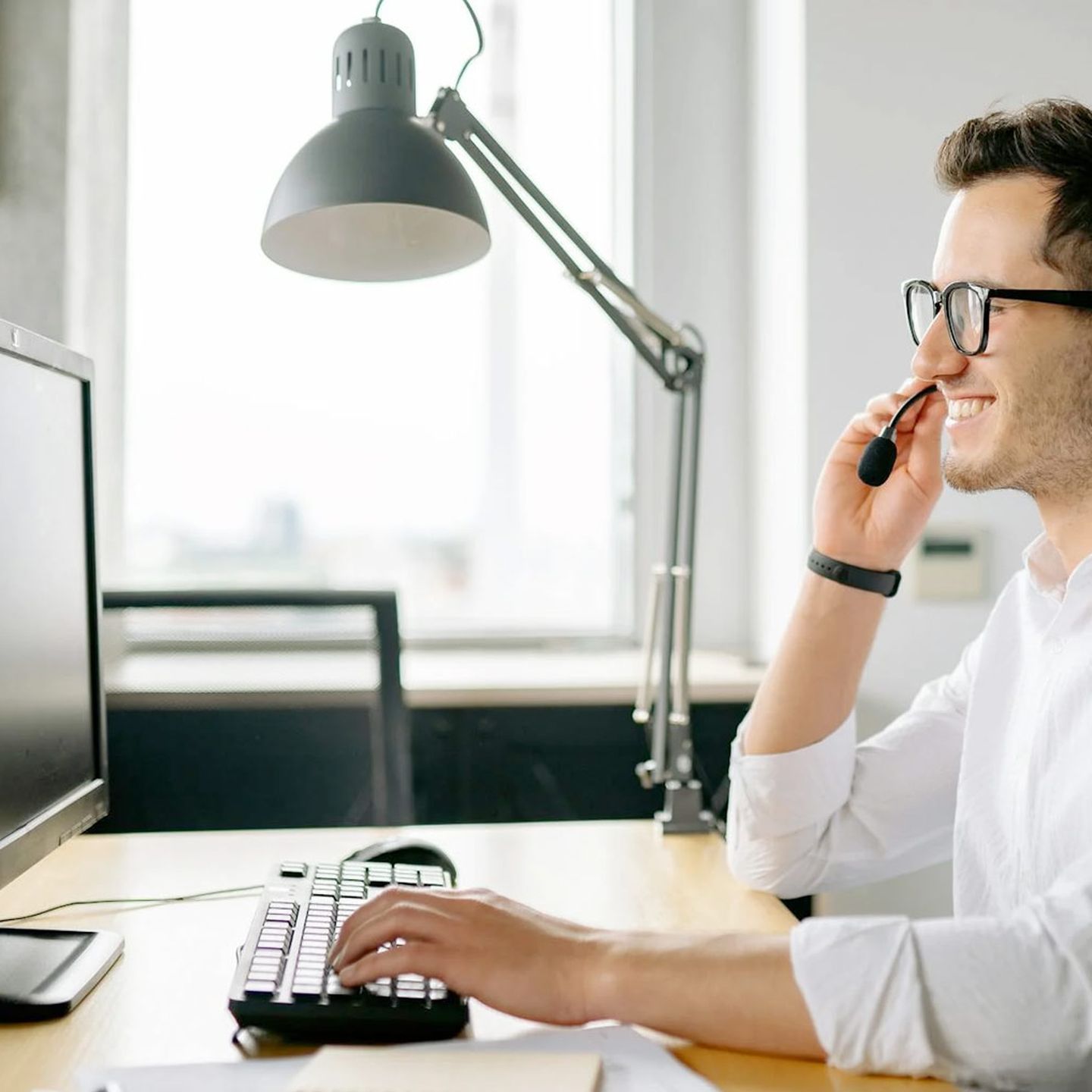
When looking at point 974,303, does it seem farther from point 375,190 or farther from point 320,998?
point 320,998

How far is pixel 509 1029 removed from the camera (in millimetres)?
720

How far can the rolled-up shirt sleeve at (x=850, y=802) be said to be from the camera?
1080 millimetres

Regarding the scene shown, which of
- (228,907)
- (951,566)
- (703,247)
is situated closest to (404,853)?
(228,907)

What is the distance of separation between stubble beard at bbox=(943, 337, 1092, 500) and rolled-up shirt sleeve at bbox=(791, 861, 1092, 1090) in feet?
1.33

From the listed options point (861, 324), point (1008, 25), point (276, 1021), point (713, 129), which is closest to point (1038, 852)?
point (276, 1021)

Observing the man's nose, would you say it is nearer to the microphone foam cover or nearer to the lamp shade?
the microphone foam cover

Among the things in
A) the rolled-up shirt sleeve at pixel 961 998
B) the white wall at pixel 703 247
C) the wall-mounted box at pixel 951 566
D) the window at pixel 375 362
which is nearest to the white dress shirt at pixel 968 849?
the rolled-up shirt sleeve at pixel 961 998

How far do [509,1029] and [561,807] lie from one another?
42.9 inches

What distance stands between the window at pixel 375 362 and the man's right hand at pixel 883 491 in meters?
1.06

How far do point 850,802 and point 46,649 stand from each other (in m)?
0.72

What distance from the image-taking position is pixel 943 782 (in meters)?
1.13

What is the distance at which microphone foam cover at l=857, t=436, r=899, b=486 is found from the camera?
110 centimetres

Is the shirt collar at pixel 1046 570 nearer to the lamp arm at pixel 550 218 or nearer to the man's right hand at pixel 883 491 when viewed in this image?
the man's right hand at pixel 883 491

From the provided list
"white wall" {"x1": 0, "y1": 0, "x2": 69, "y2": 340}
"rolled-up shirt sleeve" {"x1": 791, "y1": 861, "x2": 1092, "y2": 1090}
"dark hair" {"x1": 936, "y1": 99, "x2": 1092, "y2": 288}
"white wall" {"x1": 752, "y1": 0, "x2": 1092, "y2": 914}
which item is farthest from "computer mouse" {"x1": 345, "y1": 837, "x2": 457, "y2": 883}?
"white wall" {"x1": 0, "y1": 0, "x2": 69, "y2": 340}
